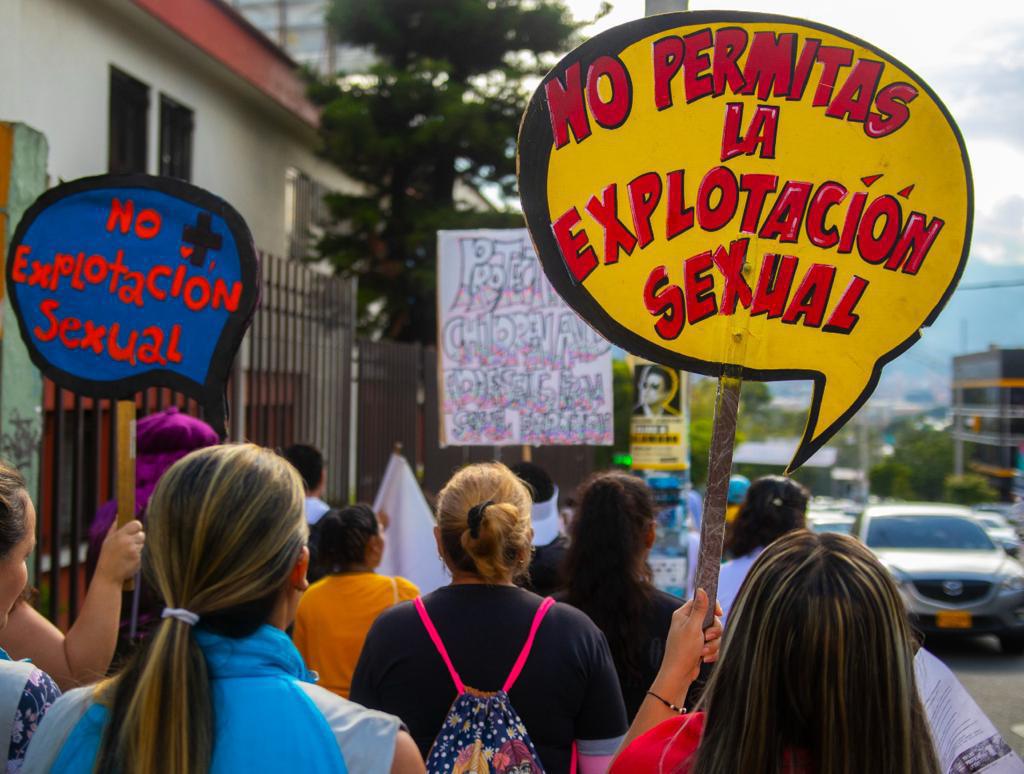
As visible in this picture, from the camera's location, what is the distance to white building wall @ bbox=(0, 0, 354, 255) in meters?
9.51

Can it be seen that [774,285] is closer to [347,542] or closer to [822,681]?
[822,681]

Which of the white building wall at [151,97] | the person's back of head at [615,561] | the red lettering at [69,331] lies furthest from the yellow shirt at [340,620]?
the white building wall at [151,97]

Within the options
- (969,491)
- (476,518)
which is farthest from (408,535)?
(969,491)

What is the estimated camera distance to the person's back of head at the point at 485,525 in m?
2.81

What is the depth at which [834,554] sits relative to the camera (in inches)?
70.7

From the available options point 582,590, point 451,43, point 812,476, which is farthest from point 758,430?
point 582,590

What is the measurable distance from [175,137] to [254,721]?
11.8m

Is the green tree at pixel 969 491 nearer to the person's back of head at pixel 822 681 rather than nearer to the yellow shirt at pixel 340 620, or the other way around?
the yellow shirt at pixel 340 620

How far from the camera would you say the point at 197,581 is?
1731 mm

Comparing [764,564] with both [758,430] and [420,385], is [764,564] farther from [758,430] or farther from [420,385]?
[758,430]

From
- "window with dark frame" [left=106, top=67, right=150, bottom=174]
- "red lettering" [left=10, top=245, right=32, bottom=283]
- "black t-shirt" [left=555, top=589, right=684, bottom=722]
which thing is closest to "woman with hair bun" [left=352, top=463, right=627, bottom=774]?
"black t-shirt" [left=555, top=589, right=684, bottom=722]

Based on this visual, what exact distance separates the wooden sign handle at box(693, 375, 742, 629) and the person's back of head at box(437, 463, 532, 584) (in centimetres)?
65

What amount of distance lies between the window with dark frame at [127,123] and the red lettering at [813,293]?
388 inches

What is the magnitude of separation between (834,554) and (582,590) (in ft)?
5.77
